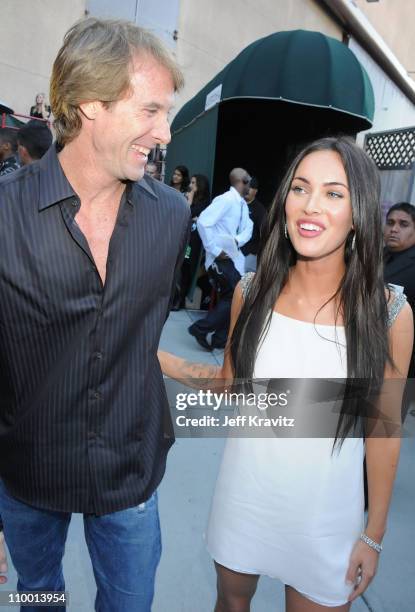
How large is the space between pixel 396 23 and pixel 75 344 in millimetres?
26318

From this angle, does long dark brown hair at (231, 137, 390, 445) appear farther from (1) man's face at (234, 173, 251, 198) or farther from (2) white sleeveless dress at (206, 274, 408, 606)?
(1) man's face at (234, 173, 251, 198)

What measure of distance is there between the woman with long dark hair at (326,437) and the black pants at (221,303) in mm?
3859

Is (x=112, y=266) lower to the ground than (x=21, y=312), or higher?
higher

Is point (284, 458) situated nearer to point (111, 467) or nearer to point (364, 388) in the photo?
point (364, 388)

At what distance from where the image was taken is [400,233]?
367 cm

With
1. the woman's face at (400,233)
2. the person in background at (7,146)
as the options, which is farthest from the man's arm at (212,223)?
the woman's face at (400,233)

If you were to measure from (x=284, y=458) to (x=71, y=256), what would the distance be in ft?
2.52

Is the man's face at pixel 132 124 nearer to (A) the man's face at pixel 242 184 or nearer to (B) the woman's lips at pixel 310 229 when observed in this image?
(B) the woman's lips at pixel 310 229

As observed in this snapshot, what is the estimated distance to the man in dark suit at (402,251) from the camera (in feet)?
11.8

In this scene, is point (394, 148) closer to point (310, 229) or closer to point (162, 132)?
point (310, 229)

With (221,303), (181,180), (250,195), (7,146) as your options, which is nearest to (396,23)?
(181,180)

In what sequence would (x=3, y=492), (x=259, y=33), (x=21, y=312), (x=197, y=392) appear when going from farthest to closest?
1. (x=259, y=33)
2. (x=197, y=392)
3. (x=3, y=492)
4. (x=21, y=312)

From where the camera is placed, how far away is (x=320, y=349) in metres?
1.43

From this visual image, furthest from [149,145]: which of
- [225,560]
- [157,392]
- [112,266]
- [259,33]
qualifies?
[259,33]
